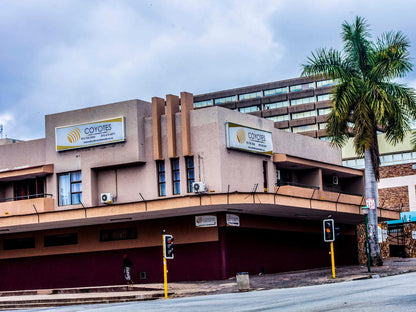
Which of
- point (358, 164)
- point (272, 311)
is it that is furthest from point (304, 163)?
point (358, 164)

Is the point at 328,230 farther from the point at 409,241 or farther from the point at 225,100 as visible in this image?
the point at 225,100

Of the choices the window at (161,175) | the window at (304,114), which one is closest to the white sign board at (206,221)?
the window at (161,175)

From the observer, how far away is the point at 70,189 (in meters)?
37.6

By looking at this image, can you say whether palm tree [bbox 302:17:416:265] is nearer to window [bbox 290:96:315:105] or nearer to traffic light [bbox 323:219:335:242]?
traffic light [bbox 323:219:335:242]

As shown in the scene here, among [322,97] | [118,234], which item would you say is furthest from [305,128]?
[118,234]

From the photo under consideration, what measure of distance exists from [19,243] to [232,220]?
13507 mm

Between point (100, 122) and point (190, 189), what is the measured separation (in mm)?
6238

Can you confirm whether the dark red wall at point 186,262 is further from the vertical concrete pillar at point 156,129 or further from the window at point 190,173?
the vertical concrete pillar at point 156,129

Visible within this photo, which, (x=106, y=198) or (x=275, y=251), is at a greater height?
(x=106, y=198)

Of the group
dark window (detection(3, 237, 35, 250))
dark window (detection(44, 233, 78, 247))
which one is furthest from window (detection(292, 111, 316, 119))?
dark window (detection(44, 233, 78, 247))

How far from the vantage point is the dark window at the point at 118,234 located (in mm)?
36938

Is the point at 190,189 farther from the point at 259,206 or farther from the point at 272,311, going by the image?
the point at 272,311

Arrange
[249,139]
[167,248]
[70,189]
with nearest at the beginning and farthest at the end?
[167,248]
[249,139]
[70,189]

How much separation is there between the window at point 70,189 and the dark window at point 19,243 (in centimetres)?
388
